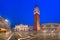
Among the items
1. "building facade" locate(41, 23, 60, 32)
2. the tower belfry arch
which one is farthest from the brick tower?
"building facade" locate(41, 23, 60, 32)

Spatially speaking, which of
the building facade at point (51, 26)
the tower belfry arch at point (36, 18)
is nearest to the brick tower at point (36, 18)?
the tower belfry arch at point (36, 18)

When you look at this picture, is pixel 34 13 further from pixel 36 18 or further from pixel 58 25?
pixel 58 25

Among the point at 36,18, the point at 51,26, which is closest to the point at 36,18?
the point at 36,18

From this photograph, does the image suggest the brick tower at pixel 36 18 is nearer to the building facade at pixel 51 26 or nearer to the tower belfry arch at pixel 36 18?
the tower belfry arch at pixel 36 18

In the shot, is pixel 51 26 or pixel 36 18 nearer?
pixel 36 18

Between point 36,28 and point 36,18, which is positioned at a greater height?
point 36,18

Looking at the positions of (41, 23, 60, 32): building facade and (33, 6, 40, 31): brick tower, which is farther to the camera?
(41, 23, 60, 32): building facade

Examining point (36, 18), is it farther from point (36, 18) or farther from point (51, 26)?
point (51, 26)

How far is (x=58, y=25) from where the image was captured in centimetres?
2964

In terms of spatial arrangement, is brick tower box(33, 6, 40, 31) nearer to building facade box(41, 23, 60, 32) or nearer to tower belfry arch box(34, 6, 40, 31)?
tower belfry arch box(34, 6, 40, 31)

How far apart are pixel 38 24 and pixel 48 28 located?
2.15m

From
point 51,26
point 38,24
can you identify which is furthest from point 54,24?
point 38,24

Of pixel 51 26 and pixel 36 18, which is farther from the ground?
pixel 36 18

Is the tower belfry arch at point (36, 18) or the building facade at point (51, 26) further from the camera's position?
the building facade at point (51, 26)
